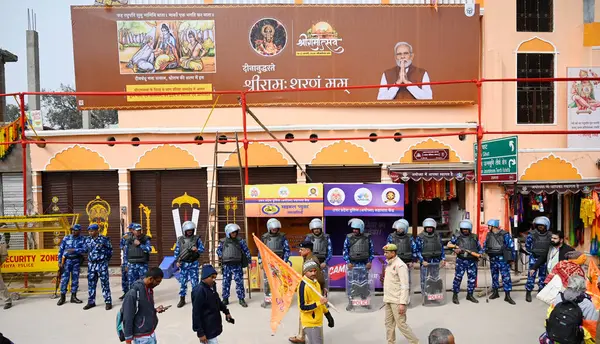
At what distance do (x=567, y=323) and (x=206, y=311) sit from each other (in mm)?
4264

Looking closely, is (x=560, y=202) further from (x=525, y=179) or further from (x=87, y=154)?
(x=87, y=154)

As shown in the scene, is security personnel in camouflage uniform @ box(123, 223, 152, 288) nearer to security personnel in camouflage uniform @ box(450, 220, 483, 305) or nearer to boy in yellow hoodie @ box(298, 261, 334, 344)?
boy in yellow hoodie @ box(298, 261, 334, 344)

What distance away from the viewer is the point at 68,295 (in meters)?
9.99

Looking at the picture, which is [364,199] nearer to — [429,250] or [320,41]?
[429,250]

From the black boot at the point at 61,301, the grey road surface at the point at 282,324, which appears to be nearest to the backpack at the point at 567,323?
the grey road surface at the point at 282,324

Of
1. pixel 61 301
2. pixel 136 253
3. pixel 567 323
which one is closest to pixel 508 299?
pixel 567 323

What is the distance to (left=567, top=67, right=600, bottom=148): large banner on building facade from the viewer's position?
12.7 m

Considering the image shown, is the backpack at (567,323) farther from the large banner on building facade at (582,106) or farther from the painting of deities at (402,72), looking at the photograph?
the large banner on building facade at (582,106)

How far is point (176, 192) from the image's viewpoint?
1270 cm

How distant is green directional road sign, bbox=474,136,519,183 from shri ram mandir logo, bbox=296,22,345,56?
5.26 metres

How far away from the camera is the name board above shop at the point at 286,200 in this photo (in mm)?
9750

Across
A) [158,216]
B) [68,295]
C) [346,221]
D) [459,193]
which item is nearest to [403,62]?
[459,193]

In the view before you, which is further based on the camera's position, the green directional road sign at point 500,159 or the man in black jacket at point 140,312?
the green directional road sign at point 500,159

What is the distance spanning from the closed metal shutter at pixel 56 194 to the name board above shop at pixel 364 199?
8.11 metres
